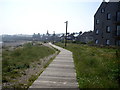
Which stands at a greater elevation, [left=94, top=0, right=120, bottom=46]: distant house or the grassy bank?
[left=94, top=0, right=120, bottom=46]: distant house

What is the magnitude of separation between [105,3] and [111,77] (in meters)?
35.7

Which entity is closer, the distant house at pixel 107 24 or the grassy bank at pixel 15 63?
the grassy bank at pixel 15 63

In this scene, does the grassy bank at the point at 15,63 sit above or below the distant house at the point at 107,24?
below

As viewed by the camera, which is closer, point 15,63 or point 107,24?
point 15,63

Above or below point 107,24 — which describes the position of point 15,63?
below

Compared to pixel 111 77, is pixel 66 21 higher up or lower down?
higher up

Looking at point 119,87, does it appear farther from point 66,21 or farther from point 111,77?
point 66,21

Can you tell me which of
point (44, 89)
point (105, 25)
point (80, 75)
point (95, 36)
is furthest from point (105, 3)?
point (44, 89)

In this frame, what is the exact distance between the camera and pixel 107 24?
41031mm

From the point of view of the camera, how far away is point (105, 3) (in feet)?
138

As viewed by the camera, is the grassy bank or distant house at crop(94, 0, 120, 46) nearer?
the grassy bank

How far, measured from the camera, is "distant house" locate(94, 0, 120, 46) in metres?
38.4

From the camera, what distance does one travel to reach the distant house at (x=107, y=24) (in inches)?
1511

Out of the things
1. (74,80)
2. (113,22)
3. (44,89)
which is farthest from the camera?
(113,22)
